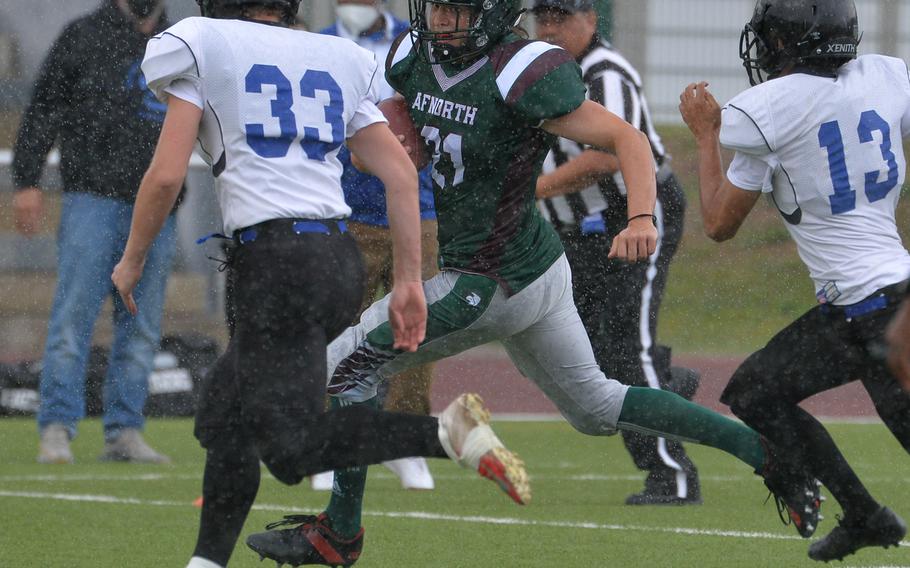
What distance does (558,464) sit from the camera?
25.4ft

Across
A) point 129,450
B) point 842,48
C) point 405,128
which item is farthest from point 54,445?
point 842,48

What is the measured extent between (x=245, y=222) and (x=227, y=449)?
0.62 meters

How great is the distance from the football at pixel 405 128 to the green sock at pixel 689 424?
0.97m

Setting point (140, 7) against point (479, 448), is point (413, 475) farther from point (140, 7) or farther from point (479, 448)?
point (479, 448)

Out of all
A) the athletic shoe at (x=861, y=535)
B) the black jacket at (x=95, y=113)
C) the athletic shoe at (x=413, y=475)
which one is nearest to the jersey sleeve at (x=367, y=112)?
the athletic shoe at (x=861, y=535)

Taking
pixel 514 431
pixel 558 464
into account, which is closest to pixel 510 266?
pixel 558 464

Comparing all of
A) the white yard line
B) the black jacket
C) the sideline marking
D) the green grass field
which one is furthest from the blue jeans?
the sideline marking

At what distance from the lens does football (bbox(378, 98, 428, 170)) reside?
485 centimetres

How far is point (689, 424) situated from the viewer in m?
4.68

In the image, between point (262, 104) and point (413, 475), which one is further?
point (413, 475)

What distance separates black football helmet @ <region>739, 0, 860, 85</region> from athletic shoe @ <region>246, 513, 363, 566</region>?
1.90 meters

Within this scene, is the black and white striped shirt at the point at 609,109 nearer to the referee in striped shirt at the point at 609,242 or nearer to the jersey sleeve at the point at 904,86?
the referee in striped shirt at the point at 609,242

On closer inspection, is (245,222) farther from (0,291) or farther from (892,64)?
(0,291)

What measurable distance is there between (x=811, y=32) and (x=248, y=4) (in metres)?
1.63
